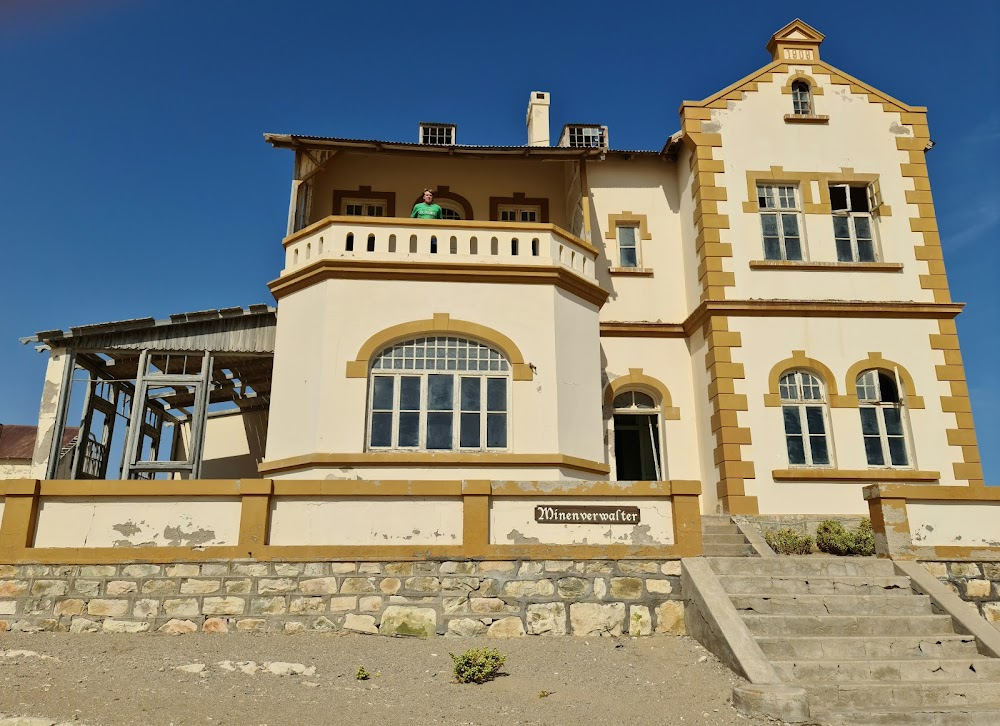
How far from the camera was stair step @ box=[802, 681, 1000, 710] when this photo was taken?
709cm

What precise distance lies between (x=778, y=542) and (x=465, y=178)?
9845 mm

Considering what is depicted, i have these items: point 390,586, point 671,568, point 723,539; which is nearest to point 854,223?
point 723,539

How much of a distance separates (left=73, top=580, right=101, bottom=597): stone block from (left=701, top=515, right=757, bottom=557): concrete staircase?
26.2 ft

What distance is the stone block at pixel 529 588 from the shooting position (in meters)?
8.94

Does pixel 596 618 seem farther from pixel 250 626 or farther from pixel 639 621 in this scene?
pixel 250 626

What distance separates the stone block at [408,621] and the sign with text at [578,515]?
1692 millimetres

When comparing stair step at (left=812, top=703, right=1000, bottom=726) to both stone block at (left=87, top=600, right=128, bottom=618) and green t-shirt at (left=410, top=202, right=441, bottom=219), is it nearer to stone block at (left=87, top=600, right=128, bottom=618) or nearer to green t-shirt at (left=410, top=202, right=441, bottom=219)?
stone block at (left=87, top=600, right=128, bottom=618)

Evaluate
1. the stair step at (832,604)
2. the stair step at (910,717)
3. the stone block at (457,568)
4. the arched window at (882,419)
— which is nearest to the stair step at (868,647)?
the stair step at (832,604)

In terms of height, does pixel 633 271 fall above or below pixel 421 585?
above

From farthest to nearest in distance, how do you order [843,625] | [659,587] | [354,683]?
[659,587], [843,625], [354,683]

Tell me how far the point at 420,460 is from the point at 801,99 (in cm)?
1134

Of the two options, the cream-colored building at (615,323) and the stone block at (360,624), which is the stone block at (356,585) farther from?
the cream-colored building at (615,323)

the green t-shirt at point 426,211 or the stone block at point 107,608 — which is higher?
the green t-shirt at point 426,211

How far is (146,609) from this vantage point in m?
8.65
